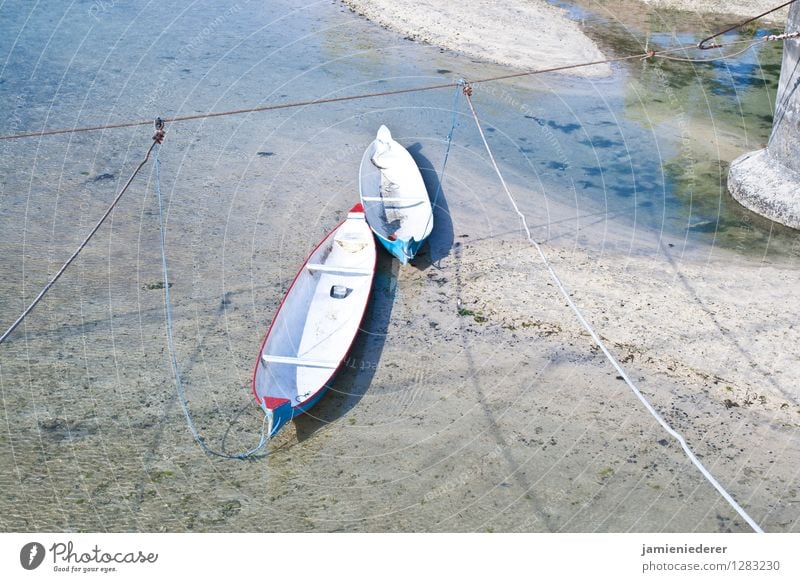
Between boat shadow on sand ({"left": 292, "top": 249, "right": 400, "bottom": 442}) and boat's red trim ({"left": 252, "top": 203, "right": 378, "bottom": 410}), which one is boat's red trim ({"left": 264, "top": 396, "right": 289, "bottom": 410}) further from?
boat shadow on sand ({"left": 292, "top": 249, "right": 400, "bottom": 442})

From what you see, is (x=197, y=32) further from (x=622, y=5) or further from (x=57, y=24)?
(x=622, y=5)

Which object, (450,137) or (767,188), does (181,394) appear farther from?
(767,188)

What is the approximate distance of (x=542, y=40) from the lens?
24750 mm

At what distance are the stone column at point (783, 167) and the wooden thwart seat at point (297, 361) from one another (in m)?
10.7

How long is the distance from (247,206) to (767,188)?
36.5 feet

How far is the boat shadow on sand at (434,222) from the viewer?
14531 millimetres

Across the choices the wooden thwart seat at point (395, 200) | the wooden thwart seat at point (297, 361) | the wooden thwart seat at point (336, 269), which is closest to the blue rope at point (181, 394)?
the wooden thwart seat at point (297, 361)

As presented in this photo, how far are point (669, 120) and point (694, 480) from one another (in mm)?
13487

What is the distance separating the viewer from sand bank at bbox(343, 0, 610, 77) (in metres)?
23.7

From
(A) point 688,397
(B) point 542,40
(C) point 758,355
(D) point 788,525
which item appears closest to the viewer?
(D) point 788,525

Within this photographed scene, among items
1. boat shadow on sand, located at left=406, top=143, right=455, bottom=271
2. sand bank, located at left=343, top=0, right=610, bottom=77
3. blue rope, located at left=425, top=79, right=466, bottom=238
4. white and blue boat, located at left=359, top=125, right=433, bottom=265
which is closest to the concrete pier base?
blue rope, located at left=425, top=79, right=466, bottom=238

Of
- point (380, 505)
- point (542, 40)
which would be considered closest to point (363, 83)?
point (542, 40)

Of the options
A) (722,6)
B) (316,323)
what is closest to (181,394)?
(316,323)

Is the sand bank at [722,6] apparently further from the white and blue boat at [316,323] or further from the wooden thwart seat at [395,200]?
the white and blue boat at [316,323]
